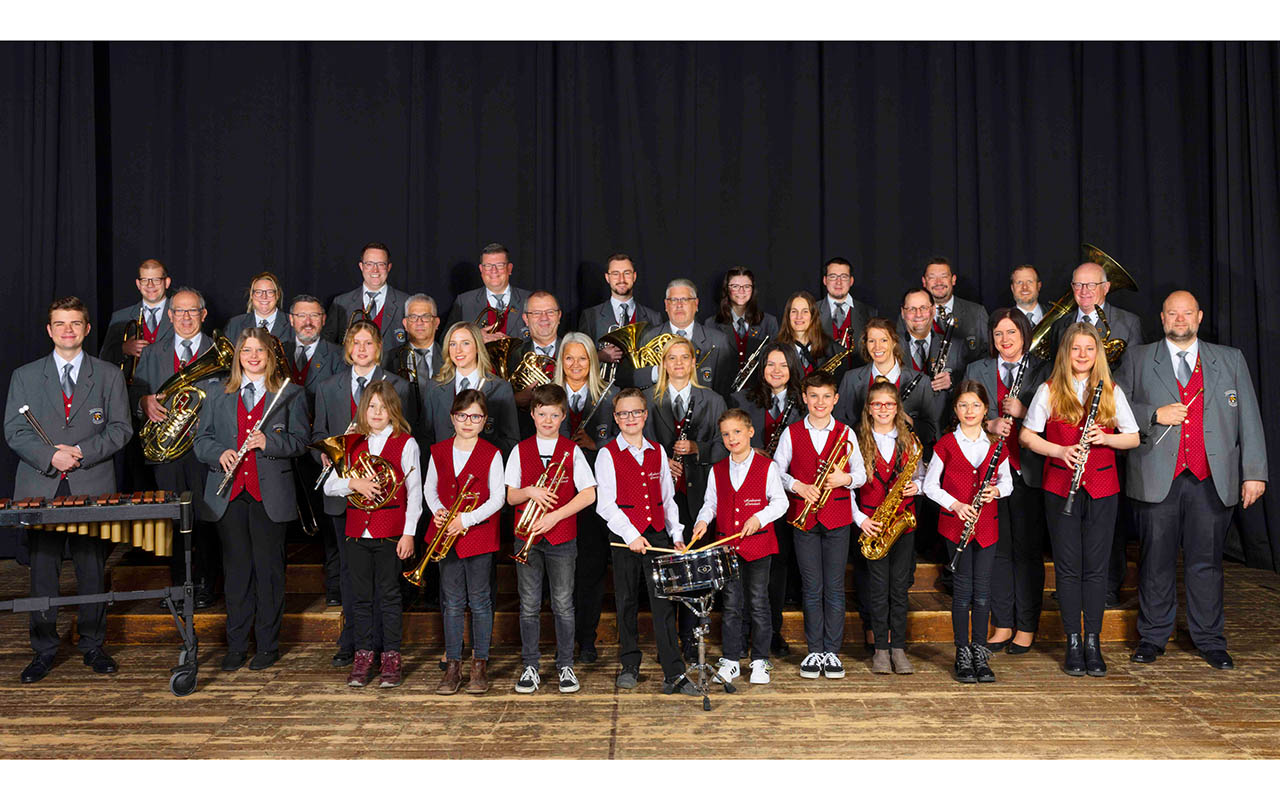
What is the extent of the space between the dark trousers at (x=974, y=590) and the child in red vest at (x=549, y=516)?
164 cm

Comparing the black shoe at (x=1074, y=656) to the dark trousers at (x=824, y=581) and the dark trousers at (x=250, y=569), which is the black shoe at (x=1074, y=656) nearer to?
the dark trousers at (x=824, y=581)

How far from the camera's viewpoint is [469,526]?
13.8 ft

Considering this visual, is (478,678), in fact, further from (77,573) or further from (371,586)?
(77,573)

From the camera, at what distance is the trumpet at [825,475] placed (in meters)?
4.34

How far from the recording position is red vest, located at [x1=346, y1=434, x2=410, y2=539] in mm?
4309

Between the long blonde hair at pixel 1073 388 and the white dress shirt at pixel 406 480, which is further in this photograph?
the long blonde hair at pixel 1073 388

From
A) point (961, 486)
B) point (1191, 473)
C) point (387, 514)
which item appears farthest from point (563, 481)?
point (1191, 473)

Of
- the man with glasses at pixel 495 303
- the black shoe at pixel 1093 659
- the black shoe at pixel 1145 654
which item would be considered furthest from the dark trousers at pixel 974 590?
the man with glasses at pixel 495 303

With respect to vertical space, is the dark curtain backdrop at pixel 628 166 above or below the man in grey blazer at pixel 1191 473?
above

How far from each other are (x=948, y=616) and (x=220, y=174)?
5314mm

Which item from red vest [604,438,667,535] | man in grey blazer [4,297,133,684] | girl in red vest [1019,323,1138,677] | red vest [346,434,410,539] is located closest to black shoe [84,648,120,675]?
man in grey blazer [4,297,133,684]

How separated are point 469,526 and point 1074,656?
2.64 m

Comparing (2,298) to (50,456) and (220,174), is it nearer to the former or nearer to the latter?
(220,174)
